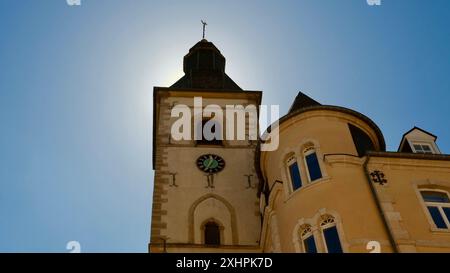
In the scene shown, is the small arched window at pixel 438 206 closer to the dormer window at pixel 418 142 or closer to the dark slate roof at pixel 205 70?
the dormer window at pixel 418 142

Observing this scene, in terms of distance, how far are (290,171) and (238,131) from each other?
12.6 meters

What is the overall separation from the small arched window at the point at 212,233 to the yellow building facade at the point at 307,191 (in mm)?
47

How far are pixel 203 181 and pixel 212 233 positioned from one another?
10.5ft

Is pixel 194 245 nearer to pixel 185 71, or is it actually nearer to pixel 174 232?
pixel 174 232

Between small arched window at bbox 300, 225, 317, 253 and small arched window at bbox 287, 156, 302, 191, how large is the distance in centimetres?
191

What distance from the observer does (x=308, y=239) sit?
18.8 meters

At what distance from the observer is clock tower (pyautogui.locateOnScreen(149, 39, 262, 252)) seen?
26609mm

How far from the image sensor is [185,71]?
42.2 metres

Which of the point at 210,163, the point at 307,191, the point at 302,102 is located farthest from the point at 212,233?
the point at 307,191

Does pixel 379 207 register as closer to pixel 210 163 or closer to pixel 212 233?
pixel 212 233

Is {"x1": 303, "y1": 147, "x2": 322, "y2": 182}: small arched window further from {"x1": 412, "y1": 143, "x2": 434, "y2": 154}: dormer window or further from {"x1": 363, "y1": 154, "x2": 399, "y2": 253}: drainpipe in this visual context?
{"x1": 412, "y1": 143, "x2": 434, "y2": 154}: dormer window

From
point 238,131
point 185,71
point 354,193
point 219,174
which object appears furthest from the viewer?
point 185,71

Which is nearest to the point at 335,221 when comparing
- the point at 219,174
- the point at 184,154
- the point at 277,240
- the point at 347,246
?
the point at 347,246
